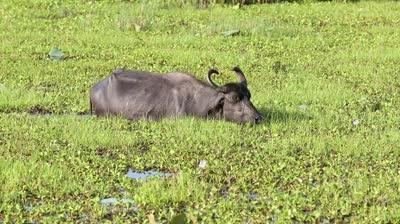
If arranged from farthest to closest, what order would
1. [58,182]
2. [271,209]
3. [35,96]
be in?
1. [35,96]
2. [58,182]
3. [271,209]

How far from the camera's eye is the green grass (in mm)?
6844

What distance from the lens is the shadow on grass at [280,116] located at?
31.8ft

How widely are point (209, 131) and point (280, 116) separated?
114cm

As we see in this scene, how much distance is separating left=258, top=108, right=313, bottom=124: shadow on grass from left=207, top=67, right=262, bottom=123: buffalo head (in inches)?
10.4

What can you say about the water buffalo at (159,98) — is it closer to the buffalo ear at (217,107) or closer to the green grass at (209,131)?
the buffalo ear at (217,107)

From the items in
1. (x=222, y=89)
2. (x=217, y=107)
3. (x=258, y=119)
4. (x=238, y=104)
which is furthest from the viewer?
(x=217, y=107)

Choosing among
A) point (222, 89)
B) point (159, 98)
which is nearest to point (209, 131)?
point (222, 89)

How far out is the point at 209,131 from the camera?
9.07 metres

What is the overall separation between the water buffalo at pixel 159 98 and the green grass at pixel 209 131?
0.88 feet

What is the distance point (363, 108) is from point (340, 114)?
1.68 feet

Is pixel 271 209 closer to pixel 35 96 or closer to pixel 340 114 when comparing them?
pixel 340 114

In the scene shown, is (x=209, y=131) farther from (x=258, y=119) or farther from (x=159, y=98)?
(x=159, y=98)

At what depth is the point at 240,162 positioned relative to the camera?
26.4 feet

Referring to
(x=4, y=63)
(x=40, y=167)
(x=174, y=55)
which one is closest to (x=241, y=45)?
(x=174, y=55)
